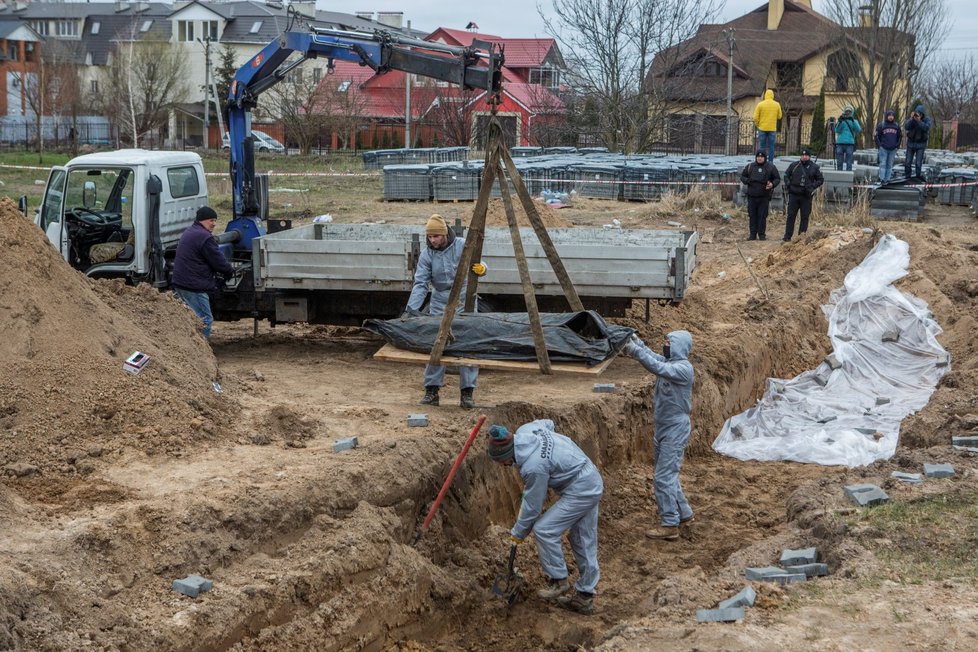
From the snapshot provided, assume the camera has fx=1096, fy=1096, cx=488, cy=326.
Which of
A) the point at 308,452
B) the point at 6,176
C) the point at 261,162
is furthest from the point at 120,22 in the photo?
the point at 308,452

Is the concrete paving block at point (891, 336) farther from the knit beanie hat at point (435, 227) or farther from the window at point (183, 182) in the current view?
the window at point (183, 182)

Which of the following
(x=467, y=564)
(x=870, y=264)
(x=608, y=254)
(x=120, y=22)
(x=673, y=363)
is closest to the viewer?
(x=467, y=564)

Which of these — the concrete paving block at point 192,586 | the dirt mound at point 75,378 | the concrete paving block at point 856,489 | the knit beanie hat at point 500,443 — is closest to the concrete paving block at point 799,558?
the concrete paving block at point 856,489

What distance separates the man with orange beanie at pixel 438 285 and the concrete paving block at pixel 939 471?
401 cm

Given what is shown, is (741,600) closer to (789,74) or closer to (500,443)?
(500,443)

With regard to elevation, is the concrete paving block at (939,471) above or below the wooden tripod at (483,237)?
below

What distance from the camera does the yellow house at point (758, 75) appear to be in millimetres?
37562

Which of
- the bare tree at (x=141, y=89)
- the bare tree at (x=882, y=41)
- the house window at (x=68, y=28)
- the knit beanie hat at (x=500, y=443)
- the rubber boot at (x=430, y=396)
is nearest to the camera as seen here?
the knit beanie hat at (x=500, y=443)

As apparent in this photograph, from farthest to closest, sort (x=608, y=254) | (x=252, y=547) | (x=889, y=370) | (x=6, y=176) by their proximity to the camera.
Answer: (x=6, y=176) → (x=889, y=370) → (x=608, y=254) → (x=252, y=547)

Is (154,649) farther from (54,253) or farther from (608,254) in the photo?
(608,254)

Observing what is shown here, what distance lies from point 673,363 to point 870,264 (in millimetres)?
8950

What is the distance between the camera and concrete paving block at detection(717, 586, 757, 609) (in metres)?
6.77

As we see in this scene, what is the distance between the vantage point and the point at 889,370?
13.9 meters

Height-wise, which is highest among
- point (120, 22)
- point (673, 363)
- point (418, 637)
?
point (120, 22)
